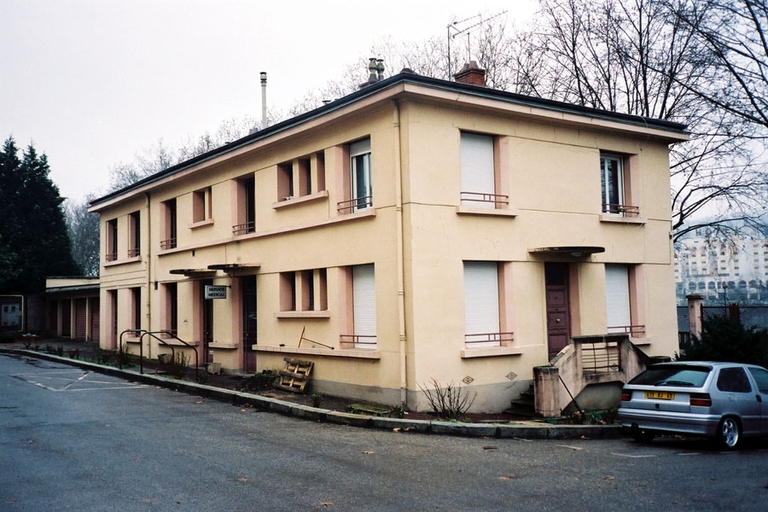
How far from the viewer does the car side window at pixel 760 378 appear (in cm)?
1244

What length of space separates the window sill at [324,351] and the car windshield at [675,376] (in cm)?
534

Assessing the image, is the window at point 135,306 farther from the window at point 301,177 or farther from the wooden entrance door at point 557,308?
the wooden entrance door at point 557,308

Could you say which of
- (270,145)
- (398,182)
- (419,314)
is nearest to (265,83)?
(270,145)

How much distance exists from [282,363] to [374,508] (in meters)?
11.0

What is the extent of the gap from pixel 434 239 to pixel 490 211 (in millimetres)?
1685

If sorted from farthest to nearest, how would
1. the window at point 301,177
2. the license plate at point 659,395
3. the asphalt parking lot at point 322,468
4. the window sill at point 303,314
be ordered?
the window at point 301,177 < the window sill at point 303,314 < the license plate at point 659,395 < the asphalt parking lot at point 322,468

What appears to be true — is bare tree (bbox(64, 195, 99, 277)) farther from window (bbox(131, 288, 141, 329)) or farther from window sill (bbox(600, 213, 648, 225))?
window sill (bbox(600, 213, 648, 225))

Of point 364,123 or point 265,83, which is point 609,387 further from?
point 265,83

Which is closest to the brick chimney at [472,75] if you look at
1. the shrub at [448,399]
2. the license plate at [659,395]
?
the shrub at [448,399]

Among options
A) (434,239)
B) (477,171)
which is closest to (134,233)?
(477,171)

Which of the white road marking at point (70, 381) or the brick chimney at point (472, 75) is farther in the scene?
the white road marking at point (70, 381)

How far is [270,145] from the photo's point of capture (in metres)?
18.1

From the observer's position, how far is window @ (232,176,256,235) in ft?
Answer: 66.0

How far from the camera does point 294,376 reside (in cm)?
1672
